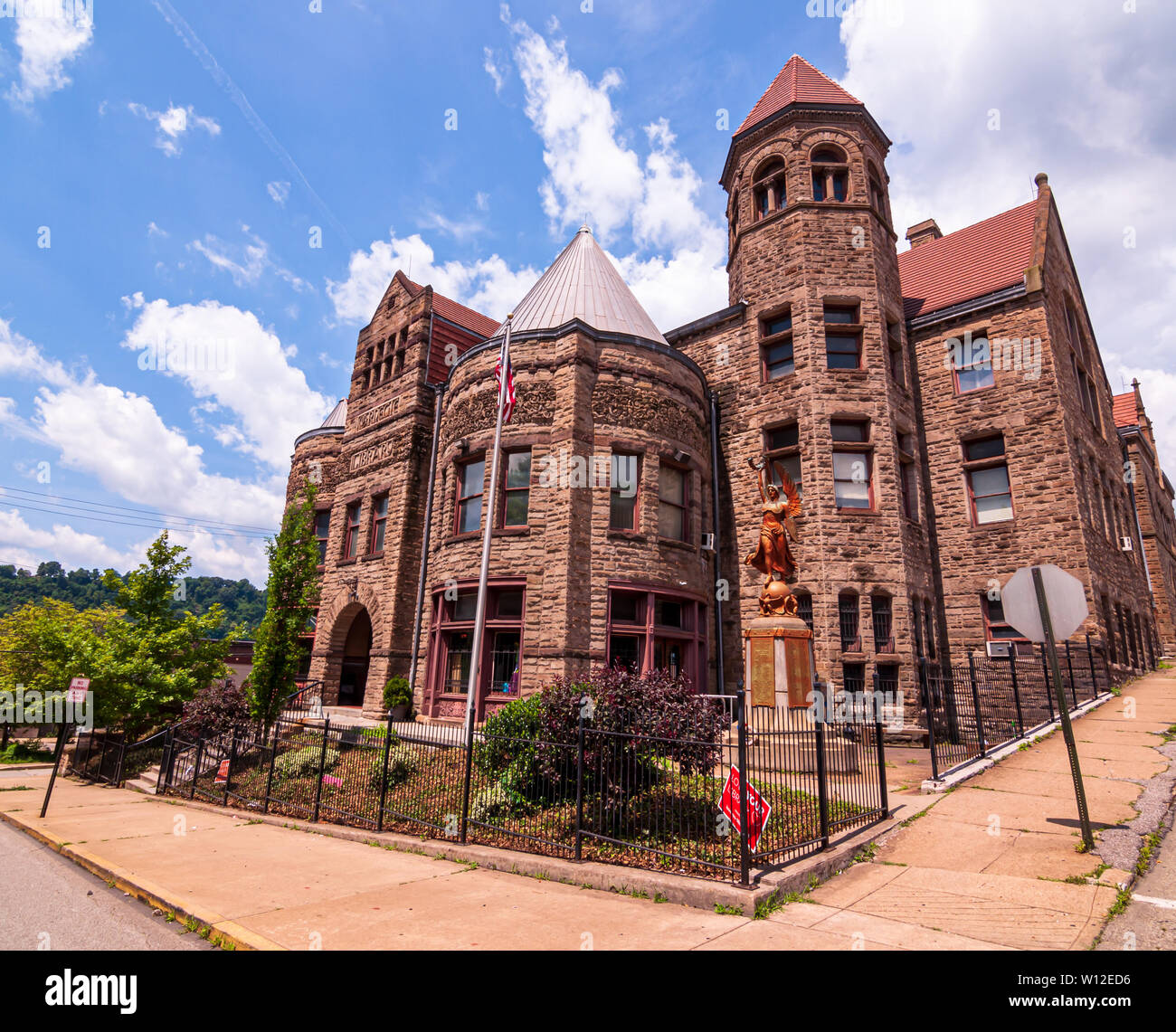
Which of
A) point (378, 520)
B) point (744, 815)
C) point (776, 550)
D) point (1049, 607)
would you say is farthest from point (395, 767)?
point (378, 520)

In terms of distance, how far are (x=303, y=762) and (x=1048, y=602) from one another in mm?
13193

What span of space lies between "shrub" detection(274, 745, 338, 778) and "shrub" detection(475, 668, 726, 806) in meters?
5.12

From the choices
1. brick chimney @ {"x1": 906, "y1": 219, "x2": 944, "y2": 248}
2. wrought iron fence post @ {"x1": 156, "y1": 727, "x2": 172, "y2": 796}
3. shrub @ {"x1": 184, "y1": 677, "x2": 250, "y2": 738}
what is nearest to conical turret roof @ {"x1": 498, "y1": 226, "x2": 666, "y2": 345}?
shrub @ {"x1": 184, "y1": 677, "x2": 250, "y2": 738}

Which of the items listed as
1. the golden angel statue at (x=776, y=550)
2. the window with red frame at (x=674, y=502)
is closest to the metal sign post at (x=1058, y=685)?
the golden angel statue at (x=776, y=550)

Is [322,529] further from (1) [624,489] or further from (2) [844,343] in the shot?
(2) [844,343]

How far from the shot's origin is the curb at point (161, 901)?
480 centimetres

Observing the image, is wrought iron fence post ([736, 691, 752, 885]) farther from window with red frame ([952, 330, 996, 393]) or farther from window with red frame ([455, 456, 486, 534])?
window with red frame ([952, 330, 996, 393])

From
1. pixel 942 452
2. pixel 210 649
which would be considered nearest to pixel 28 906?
pixel 210 649

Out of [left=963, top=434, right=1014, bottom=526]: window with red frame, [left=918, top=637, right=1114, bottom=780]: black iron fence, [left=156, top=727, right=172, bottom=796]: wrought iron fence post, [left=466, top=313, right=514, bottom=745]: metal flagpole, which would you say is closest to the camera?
[left=918, top=637, right=1114, bottom=780]: black iron fence

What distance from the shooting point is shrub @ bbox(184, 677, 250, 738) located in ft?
52.1

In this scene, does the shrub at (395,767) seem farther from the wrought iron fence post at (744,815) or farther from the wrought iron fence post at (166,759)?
the wrought iron fence post at (166,759)

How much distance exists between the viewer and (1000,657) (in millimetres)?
17938

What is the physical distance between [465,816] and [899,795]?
6.29 meters
